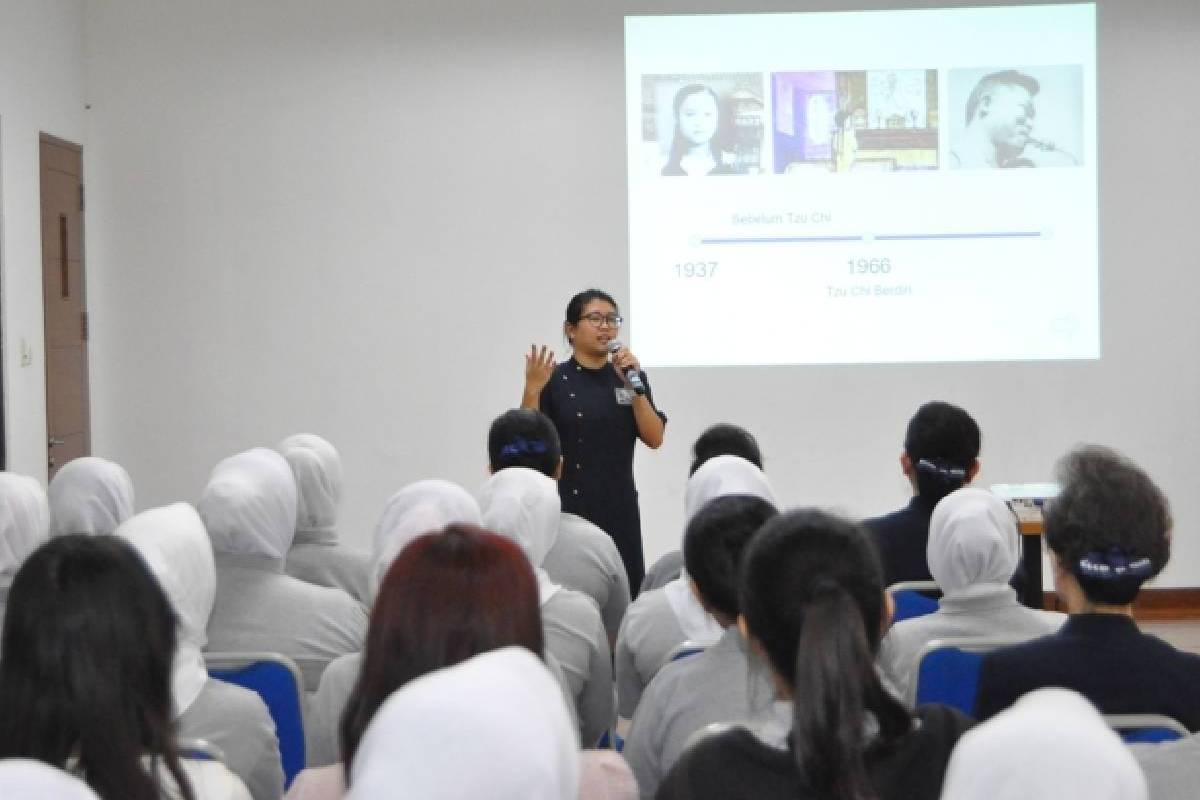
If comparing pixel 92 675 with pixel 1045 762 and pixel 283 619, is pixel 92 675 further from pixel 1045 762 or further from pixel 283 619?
pixel 283 619

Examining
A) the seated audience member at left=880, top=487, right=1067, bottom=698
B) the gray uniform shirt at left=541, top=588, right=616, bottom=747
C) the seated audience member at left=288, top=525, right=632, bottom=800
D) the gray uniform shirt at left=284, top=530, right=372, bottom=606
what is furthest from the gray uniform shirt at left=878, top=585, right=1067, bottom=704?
the seated audience member at left=288, top=525, right=632, bottom=800

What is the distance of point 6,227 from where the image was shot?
5.77 m

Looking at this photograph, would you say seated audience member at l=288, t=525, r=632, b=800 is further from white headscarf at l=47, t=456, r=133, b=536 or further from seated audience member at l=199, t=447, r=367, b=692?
white headscarf at l=47, t=456, r=133, b=536

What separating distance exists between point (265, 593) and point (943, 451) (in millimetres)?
1794

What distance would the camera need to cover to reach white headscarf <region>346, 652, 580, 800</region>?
0.87m

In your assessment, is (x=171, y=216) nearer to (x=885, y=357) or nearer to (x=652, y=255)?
(x=652, y=255)

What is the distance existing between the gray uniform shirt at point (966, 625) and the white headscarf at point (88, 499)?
7.17ft

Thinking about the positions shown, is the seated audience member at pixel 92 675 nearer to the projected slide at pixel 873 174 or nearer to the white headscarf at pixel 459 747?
the white headscarf at pixel 459 747

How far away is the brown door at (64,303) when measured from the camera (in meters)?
6.27

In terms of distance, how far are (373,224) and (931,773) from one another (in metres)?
5.51

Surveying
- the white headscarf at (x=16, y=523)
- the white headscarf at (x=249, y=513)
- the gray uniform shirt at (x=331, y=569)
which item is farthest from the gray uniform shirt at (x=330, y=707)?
the white headscarf at (x=16, y=523)

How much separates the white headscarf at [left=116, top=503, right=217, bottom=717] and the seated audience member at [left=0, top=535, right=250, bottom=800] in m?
0.76

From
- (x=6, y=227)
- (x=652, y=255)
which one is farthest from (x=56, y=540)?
(x=652, y=255)

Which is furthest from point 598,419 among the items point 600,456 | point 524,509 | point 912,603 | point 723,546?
point 723,546
